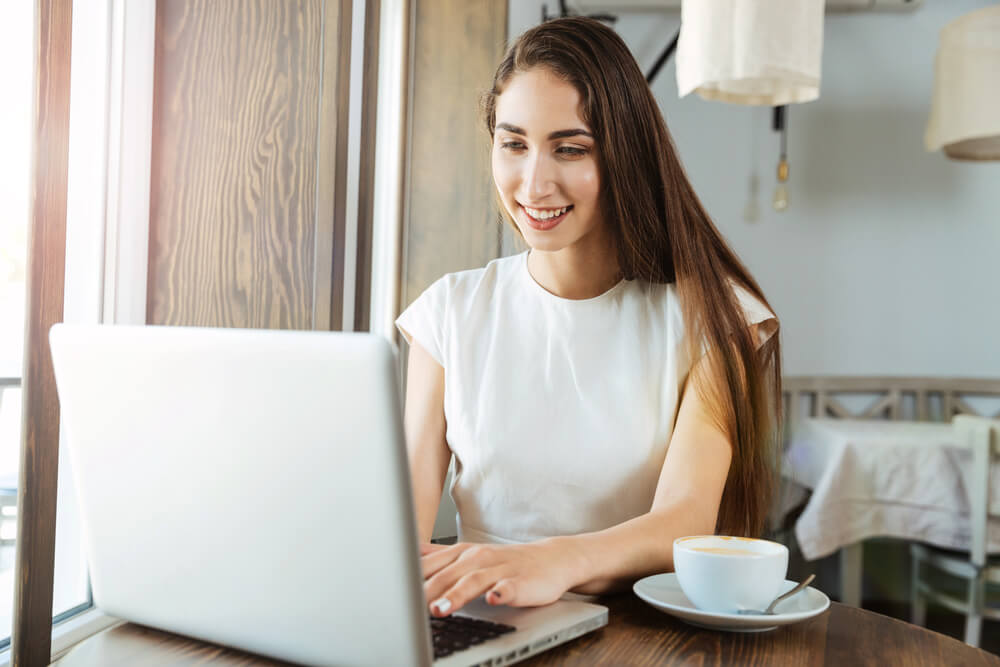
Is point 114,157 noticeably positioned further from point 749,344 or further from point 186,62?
point 749,344

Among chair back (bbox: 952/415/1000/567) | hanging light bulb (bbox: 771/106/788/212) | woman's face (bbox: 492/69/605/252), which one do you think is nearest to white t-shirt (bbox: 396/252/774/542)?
woman's face (bbox: 492/69/605/252)

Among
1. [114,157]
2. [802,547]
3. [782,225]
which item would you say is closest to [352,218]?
[114,157]

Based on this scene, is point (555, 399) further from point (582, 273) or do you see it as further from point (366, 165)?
point (366, 165)

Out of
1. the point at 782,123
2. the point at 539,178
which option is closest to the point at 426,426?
the point at 539,178

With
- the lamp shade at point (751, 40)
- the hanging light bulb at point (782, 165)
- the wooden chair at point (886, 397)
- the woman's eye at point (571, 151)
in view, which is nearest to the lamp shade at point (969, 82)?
the hanging light bulb at point (782, 165)

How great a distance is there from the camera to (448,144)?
2.06 metres

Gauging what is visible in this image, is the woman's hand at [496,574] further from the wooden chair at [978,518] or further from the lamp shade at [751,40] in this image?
the wooden chair at [978,518]

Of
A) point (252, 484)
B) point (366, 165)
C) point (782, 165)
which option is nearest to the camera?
point (252, 484)

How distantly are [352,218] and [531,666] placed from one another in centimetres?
107

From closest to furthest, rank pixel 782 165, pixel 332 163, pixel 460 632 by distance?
1. pixel 460 632
2. pixel 332 163
3. pixel 782 165

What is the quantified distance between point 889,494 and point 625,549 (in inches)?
75.6

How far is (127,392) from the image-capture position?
1.69 ft

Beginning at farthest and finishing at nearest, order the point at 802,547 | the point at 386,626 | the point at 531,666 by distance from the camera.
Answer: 1. the point at 802,547
2. the point at 531,666
3. the point at 386,626

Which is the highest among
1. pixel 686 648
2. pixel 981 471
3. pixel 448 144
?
pixel 448 144
